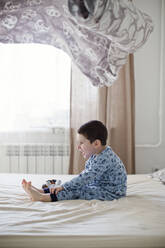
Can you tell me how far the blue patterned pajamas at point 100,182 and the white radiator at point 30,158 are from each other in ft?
4.74

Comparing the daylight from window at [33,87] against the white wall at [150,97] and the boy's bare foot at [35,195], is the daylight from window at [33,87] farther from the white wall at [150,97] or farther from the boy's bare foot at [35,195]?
the boy's bare foot at [35,195]

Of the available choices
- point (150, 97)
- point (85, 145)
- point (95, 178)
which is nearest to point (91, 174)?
point (95, 178)

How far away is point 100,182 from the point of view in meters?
1.95

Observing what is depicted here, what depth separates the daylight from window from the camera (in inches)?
131

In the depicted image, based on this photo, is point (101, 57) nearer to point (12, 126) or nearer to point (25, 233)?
point (25, 233)

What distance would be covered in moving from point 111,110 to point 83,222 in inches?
80.7

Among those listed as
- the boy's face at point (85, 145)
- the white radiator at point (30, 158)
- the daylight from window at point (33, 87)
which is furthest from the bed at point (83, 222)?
the daylight from window at point (33, 87)

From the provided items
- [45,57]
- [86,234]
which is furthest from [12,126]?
[86,234]

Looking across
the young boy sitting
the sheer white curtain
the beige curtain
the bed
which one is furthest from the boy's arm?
the sheer white curtain

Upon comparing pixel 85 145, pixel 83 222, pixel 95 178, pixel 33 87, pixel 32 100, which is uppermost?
pixel 33 87

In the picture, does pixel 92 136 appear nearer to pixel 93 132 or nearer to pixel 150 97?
pixel 93 132

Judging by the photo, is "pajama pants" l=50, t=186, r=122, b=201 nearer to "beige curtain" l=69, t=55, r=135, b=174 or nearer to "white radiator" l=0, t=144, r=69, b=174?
"beige curtain" l=69, t=55, r=135, b=174

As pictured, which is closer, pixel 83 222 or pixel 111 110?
pixel 83 222

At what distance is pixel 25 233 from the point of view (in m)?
1.27
